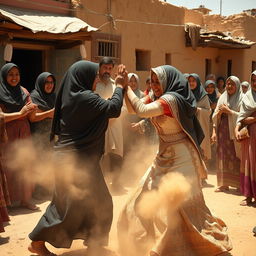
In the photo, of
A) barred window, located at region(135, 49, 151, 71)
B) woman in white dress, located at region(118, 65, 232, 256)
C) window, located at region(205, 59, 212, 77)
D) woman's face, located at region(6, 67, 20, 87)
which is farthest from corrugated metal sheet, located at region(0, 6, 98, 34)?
window, located at region(205, 59, 212, 77)

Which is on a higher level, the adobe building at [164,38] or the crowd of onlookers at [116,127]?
the adobe building at [164,38]

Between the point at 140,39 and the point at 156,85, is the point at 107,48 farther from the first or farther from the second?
the point at 156,85

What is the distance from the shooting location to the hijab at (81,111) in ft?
11.9

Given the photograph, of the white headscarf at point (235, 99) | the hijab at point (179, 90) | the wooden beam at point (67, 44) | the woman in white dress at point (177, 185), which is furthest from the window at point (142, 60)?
the hijab at point (179, 90)

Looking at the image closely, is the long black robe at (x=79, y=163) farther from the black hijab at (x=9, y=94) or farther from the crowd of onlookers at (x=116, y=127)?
the black hijab at (x=9, y=94)

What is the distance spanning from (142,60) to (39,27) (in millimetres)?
4821

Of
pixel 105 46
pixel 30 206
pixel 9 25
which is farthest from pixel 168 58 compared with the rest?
pixel 30 206

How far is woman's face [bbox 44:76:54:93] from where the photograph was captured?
20.5 feet

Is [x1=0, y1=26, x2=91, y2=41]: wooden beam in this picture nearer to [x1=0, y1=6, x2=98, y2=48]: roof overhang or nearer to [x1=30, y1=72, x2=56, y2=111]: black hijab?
[x1=0, y1=6, x2=98, y2=48]: roof overhang

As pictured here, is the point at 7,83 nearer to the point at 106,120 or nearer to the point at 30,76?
the point at 106,120

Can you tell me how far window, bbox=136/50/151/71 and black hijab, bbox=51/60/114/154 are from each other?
7.76m

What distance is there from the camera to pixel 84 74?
3.68 meters

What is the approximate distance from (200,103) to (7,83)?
11.7 ft

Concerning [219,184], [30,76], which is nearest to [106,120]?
[219,184]
